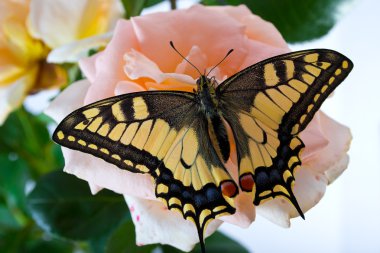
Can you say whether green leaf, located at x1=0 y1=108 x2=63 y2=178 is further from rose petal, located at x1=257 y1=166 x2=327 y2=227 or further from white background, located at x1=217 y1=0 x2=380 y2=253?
white background, located at x1=217 y1=0 x2=380 y2=253

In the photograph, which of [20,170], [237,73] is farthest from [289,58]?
[20,170]

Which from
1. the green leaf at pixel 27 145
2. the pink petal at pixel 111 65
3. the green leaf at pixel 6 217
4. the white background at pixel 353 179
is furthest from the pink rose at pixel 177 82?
the white background at pixel 353 179

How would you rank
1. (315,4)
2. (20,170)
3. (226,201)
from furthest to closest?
(20,170) → (315,4) → (226,201)

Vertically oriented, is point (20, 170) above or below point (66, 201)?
below

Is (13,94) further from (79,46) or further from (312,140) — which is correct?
(312,140)

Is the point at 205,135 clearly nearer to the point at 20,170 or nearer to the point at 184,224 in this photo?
the point at 184,224

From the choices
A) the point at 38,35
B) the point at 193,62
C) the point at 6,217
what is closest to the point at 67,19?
the point at 38,35
